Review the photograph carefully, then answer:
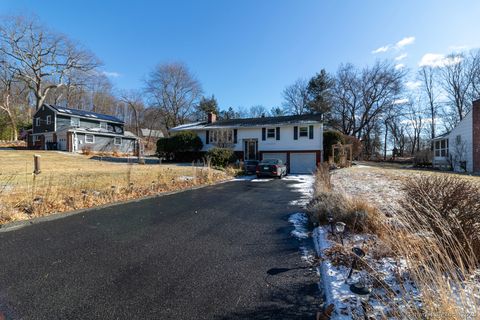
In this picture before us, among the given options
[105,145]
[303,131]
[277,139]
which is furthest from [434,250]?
[105,145]

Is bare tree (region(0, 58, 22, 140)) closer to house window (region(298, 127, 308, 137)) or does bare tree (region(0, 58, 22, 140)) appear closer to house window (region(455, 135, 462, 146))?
house window (region(298, 127, 308, 137))

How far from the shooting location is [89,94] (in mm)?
47094

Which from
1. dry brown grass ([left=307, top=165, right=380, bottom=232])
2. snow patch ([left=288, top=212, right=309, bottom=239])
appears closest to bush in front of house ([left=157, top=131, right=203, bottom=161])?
snow patch ([left=288, top=212, right=309, bottom=239])

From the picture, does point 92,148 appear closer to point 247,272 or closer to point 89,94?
point 89,94

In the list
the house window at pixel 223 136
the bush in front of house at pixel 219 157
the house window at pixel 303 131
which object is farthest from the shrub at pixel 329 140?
the bush in front of house at pixel 219 157

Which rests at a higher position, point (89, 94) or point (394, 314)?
point (89, 94)

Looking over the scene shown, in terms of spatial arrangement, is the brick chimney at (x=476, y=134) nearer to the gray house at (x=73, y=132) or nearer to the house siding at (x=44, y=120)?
the gray house at (x=73, y=132)

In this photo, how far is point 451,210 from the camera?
11.6 feet

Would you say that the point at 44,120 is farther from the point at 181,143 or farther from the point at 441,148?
the point at 441,148

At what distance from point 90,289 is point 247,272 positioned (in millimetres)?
1998

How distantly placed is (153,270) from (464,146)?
26.5 m

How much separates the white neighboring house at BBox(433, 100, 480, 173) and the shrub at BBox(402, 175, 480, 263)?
67.7ft

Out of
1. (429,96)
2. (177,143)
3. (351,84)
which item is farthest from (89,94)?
(429,96)

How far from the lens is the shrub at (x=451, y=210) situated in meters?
3.13
